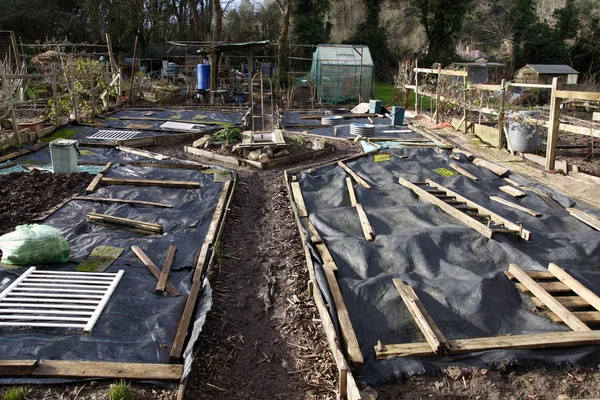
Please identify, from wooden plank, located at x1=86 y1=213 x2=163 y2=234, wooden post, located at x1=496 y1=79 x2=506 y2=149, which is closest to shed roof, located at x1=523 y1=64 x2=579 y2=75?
wooden post, located at x1=496 y1=79 x2=506 y2=149

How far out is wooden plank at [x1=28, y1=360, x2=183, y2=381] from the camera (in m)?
3.14

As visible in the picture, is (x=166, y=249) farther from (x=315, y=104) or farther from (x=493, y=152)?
(x=315, y=104)

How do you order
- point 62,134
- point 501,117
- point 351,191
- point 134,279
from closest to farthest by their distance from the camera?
point 134,279 → point 351,191 → point 501,117 → point 62,134

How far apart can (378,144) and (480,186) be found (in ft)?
12.4

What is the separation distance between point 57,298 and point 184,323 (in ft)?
3.95

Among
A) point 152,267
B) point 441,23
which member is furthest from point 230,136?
point 441,23

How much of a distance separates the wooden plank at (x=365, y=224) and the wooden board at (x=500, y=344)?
1.95 meters

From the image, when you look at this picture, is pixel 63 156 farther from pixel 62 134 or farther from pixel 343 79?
pixel 343 79

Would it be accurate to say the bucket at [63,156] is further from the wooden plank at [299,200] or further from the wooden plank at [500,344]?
the wooden plank at [500,344]

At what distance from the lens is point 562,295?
14.2 feet

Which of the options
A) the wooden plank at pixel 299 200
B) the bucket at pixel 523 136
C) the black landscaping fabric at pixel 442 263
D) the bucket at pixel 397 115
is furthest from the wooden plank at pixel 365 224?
the bucket at pixel 397 115

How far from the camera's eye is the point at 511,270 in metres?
4.50

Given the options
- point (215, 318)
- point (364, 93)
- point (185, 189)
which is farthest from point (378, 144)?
point (364, 93)

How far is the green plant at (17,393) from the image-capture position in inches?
114
